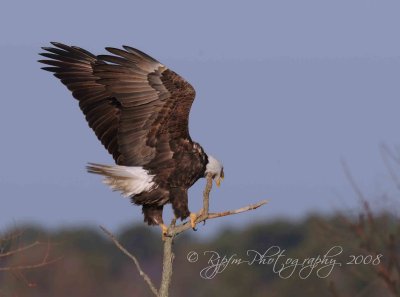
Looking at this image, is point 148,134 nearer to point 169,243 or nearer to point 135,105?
point 135,105

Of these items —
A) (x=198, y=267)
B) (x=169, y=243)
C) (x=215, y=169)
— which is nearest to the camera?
(x=169, y=243)

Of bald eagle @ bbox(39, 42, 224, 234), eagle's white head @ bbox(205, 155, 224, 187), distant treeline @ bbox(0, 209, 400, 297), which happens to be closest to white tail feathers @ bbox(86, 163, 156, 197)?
bald eagle @ bbox(39, 42, 224, 234)

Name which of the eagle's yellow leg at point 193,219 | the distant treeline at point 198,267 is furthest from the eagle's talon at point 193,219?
the distant treeline at point 198,267

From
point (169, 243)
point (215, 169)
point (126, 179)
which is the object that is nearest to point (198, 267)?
point (215, 169)

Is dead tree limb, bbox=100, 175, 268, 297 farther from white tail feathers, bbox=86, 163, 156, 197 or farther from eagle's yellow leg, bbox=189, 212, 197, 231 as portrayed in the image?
white tail feathers, bbox=86, 163, 156, 197

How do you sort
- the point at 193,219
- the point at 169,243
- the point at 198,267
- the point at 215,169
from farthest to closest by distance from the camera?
1. the point at 198,267
2. the point at 215,169
3. the point at 193,219
4. the point at 169,243

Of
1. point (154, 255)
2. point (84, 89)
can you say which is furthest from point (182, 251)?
point (84, 89)

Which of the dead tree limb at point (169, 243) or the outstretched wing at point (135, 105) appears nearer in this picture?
the dead tree limb at point (169, 243)

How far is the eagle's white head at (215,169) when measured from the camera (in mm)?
9688

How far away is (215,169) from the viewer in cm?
971

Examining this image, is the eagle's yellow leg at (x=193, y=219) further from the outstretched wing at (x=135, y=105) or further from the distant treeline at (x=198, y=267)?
the distant treeline at (x=198, y=267)

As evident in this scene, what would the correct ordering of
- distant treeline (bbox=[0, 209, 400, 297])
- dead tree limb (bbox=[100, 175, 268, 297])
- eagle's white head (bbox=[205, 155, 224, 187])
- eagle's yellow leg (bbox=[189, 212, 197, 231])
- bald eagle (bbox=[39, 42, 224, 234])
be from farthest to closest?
distant treeline (bbox=[0, 209, 400, 297])
eagle's white head (bbox=[205, 155, 224, 187])
bald eagle (bbox=[39, 42, 224, 234])
eagle's yellow leg (bbox=[189, 212, 197, 231])
dead tree limb (bbox=[100, 175, 268, 297])

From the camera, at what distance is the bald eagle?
932cm

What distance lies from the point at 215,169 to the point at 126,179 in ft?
2.48
